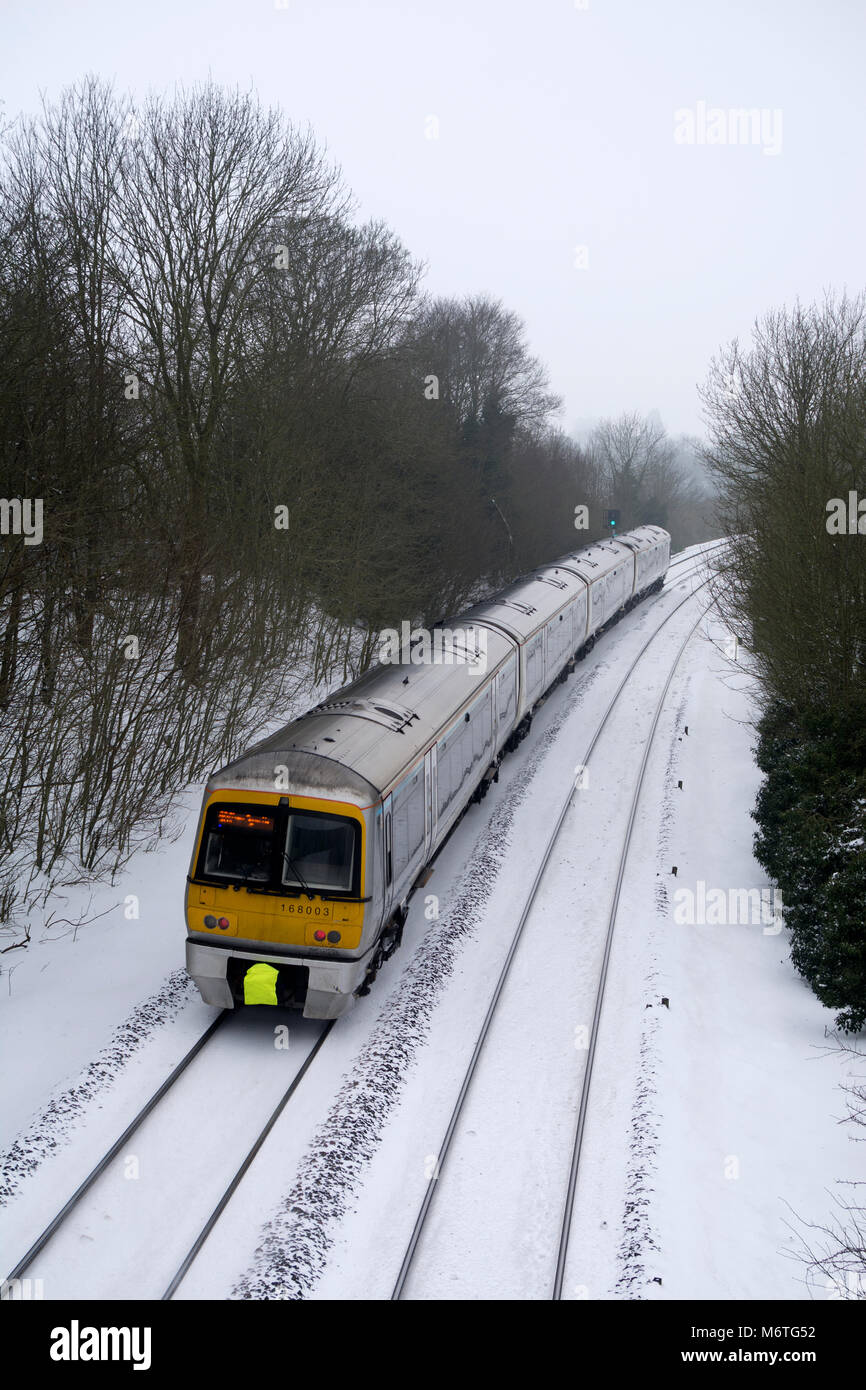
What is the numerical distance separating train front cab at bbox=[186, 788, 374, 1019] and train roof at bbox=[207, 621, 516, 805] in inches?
10.0

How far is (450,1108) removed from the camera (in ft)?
31.6

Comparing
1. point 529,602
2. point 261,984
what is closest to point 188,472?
point 529,602

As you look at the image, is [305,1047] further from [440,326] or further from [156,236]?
[440,326]

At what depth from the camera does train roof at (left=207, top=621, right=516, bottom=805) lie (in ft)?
34.2

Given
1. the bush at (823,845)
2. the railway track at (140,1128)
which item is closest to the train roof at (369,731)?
the railway track at (140,1128)

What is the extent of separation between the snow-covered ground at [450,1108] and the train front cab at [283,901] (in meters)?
0.75

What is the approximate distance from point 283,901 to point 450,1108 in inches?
101

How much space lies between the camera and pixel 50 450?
13688 mm

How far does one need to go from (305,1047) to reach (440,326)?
3989cm

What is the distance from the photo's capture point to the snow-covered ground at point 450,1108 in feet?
25.2
